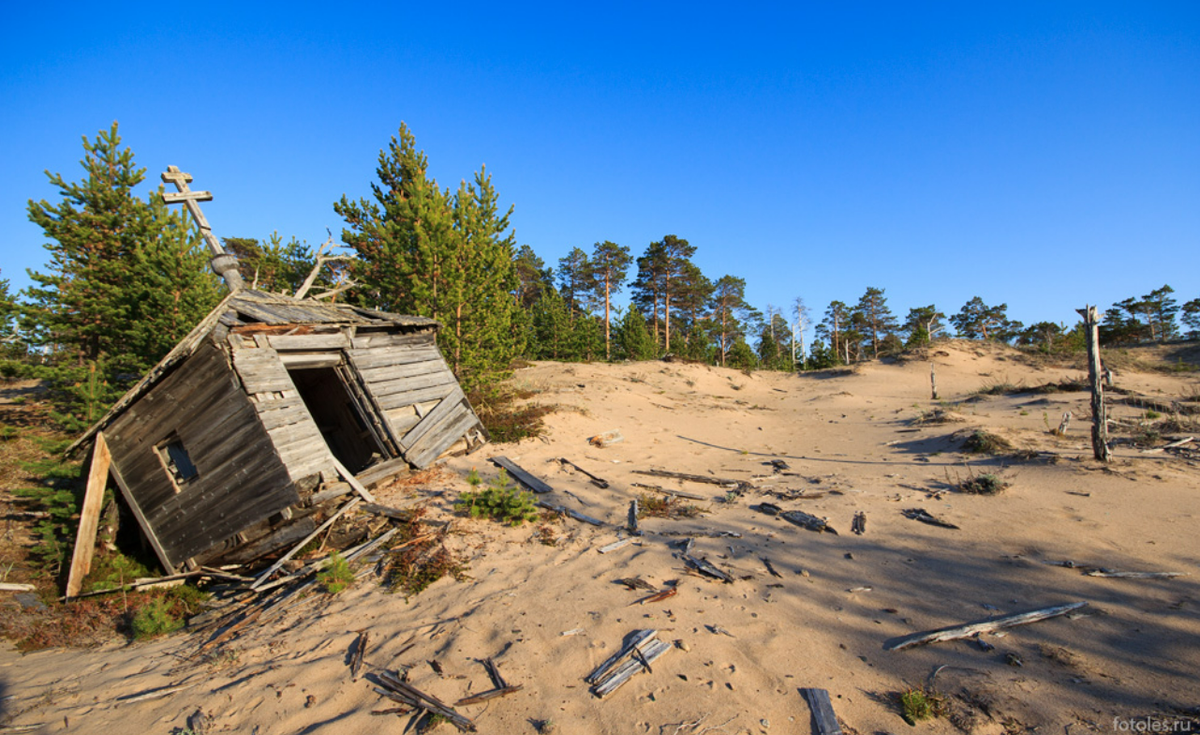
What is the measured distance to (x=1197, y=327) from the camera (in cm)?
4234

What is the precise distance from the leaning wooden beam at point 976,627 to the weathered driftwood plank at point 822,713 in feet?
3.22

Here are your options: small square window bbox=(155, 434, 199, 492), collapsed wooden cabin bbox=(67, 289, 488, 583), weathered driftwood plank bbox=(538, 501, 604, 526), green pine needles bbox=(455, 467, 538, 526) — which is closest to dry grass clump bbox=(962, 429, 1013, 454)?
weathered driftwood plank bbox=(538, 501, 604, 526)

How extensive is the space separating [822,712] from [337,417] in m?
12.7

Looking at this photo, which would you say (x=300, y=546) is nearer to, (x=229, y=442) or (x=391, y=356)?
(x=229, y=442)

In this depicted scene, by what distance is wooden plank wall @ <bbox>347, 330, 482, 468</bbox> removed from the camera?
936 cm

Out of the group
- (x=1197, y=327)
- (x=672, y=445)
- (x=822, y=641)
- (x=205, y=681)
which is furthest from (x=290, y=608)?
(x=1197, y=327)

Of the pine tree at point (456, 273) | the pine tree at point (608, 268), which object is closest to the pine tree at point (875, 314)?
the pine tree at point (608, 268)

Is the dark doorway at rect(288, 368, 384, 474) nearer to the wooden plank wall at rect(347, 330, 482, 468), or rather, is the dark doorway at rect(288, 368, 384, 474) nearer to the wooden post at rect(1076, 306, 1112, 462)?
the wooden plank wall at rect(347, 330, 482, 468)

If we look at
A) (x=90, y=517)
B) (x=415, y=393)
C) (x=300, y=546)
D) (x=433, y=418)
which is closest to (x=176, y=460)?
(x=90, y=517)

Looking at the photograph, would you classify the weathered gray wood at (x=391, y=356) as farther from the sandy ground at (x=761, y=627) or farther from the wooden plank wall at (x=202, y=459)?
the sandy ground at (x=761, y=627)

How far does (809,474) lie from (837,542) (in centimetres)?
399

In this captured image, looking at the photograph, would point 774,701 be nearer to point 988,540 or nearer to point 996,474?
point 988,540

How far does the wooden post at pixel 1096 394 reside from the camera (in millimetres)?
8500
